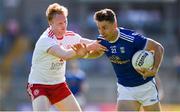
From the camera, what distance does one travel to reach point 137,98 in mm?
10609

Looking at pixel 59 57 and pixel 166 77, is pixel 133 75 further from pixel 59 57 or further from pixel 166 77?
pixel 166 77

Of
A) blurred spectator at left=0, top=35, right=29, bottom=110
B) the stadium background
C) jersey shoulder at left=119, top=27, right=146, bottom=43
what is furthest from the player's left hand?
blurred spectator at left=0, top=35, right=29, bottom=110

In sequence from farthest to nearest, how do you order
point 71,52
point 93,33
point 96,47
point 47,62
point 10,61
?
point 93,33 → point 10,61 → point 47,62 → point 96,47 → point 71,52

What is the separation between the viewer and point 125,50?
10.4 metres

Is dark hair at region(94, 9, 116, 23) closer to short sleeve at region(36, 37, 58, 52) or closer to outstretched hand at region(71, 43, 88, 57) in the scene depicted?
outstretched hand at region(71, 43, 88, 57)

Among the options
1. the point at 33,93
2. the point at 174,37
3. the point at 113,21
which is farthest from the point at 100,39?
the point at 174,37

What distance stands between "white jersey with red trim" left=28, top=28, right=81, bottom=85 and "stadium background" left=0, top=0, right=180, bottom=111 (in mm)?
9644

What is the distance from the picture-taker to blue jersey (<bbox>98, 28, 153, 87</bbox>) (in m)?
10.4

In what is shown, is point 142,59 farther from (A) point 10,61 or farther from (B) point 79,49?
(A) point 10,61

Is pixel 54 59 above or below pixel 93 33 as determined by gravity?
above

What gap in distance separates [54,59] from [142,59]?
4.27ft

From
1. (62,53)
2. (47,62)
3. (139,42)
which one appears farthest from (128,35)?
(47,62)

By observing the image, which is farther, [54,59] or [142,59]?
[54,59]

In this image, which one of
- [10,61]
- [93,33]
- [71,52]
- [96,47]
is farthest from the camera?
[93,33]
